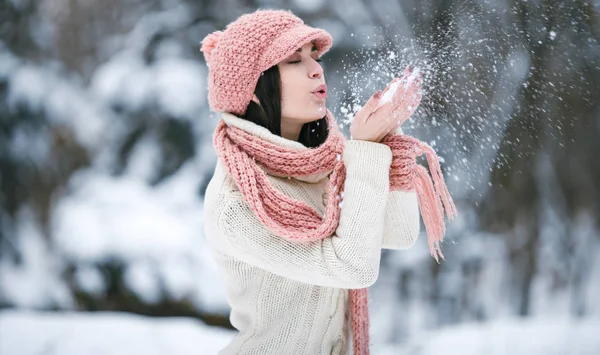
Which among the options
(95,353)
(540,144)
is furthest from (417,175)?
(95,353)

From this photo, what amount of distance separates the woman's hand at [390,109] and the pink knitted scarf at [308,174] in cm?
4

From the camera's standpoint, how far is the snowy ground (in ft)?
6.16

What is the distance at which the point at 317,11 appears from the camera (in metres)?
1.93

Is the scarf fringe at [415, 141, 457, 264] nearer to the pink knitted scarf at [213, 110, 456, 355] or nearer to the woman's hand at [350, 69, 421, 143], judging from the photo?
the pink knitted scarf at [213, 110, 456, 355]

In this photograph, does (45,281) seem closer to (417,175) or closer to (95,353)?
(95,353)

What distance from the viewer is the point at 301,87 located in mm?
924

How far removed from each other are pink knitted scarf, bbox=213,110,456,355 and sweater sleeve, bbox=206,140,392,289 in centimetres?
2

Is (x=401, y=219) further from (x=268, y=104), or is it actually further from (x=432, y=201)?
(x=268, y=104)

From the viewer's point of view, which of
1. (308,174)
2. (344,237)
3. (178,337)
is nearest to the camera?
(344,237)

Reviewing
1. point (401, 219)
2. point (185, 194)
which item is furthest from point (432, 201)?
point (185, 194)

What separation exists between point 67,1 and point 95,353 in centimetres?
121

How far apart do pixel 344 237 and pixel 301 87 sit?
260 millimetres

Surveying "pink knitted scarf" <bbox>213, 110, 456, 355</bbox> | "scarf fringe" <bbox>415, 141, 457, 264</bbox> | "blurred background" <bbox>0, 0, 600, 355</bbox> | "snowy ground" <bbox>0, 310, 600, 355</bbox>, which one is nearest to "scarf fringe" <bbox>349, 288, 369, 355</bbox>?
"pink knitted scarf" <bbox>213, 110, 456, 355</bbox>

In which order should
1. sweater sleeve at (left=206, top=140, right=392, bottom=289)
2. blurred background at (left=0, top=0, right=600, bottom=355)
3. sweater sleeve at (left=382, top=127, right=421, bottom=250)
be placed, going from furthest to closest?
blurred background at (left=0, top=0, right=600, bottom=355) < sweater sleeve at (left=382, top=127, right=421, bottom=250) < sweater sleeve at (left=206, top=140, right=392, bottom=289)
